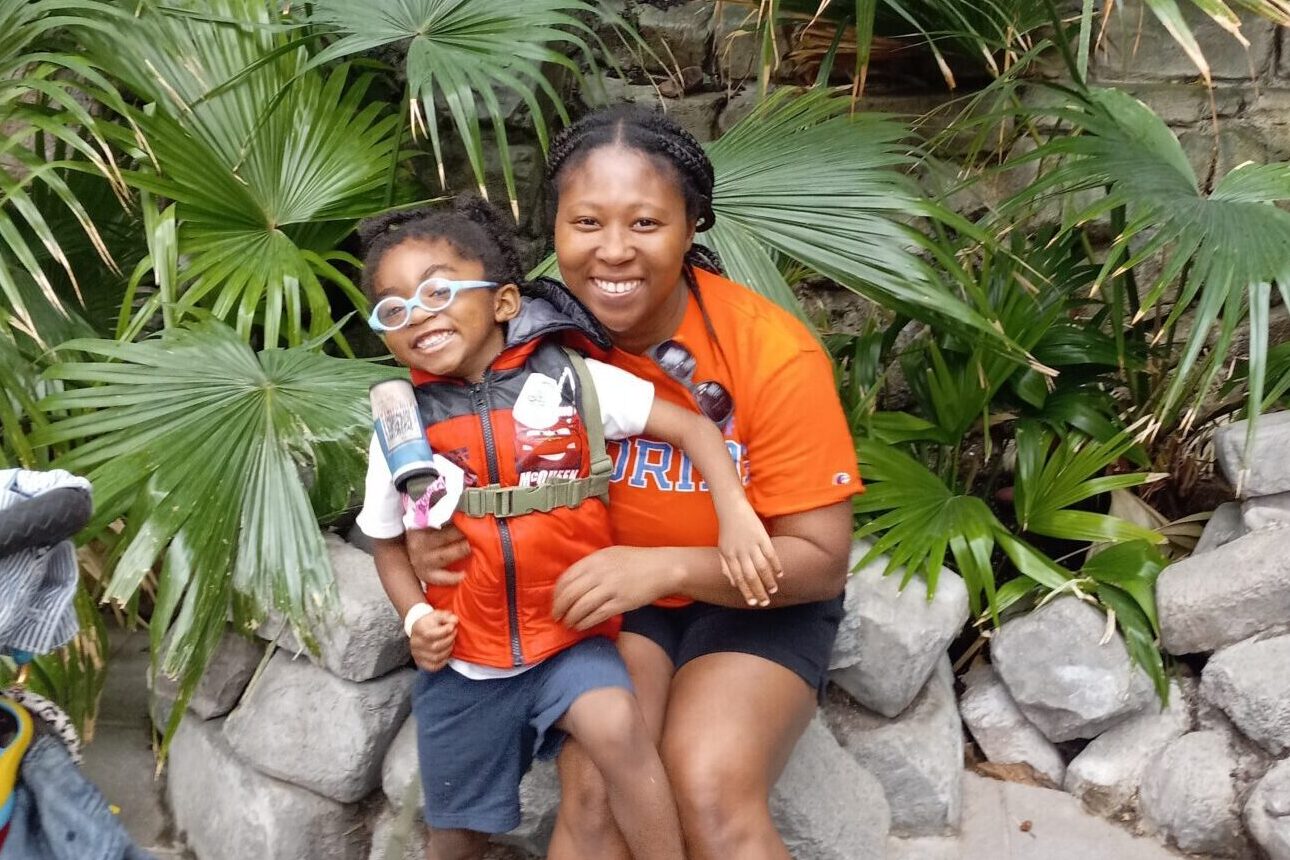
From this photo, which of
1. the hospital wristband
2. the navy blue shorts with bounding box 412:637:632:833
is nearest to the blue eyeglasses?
the hospital wristband

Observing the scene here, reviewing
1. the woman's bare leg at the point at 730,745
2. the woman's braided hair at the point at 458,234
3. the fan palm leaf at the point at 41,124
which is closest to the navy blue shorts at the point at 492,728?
the woman's bare leg at the point at 730,745

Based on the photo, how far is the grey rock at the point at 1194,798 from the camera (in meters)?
2.20

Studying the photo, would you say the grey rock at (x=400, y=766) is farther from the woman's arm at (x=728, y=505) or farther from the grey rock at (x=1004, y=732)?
the grey rock at (x=1004, y=732)

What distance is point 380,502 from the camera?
1.63 metres

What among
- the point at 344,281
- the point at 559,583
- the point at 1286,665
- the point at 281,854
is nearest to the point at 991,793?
the point at 1286,665

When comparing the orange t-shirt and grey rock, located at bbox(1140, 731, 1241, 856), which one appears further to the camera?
grey rock, located at bbox(1140, 731, 1241, 856)

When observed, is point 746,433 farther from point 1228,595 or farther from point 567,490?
point 1228,595

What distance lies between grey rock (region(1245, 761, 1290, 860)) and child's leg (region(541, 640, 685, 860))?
3.85ft

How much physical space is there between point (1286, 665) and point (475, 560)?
5.33ft

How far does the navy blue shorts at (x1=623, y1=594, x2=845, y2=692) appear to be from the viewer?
1.74 meters

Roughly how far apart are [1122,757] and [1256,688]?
0.94 feet

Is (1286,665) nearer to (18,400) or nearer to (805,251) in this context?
(805,251)

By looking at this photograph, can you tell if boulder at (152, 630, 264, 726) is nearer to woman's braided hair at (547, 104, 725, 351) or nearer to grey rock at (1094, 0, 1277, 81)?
woman's braided hair at (547, 104, 725, 351)

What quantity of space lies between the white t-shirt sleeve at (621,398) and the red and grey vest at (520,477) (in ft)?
0.09
